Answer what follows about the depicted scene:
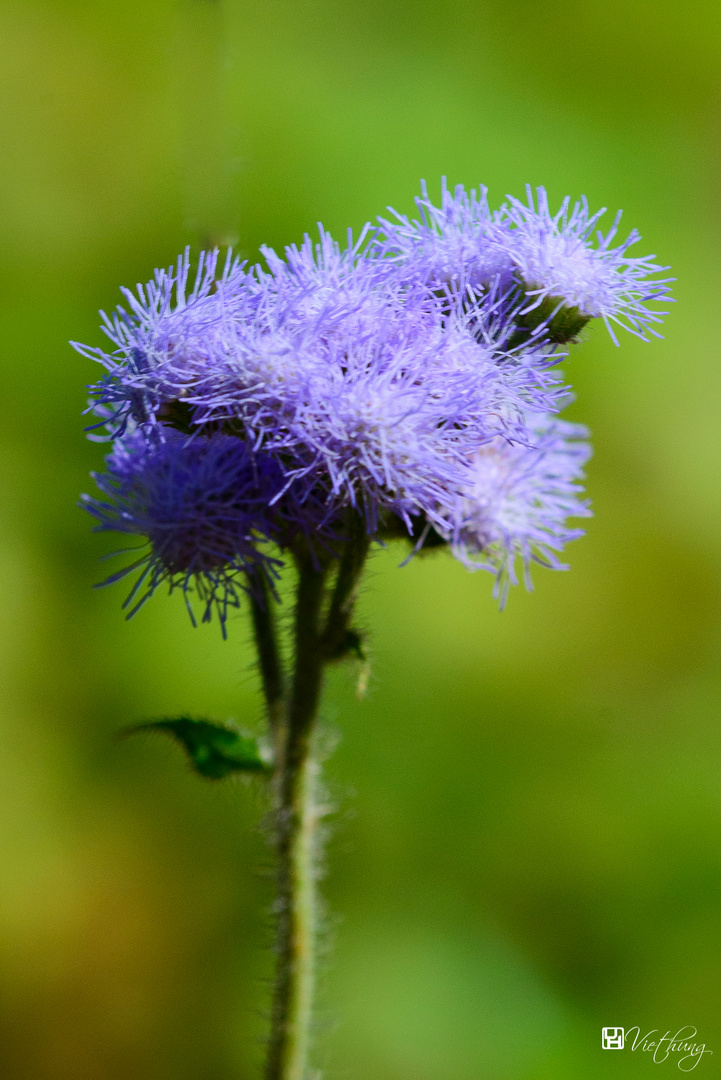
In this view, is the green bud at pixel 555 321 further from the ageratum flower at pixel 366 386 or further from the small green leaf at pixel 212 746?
the small green leaf at pixel 212 746

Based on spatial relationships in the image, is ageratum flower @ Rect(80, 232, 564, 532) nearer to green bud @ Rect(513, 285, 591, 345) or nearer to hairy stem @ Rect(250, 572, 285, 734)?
green bud @ Rect(513, 285, 591, 345)

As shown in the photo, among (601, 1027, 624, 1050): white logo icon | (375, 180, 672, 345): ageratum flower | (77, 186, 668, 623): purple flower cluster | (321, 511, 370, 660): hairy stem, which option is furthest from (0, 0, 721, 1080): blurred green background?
(375, 180, 672, 345): ageratum flower

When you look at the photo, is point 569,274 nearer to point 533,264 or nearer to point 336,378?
point 533,264

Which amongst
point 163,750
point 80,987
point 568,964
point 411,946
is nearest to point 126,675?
point 163,750

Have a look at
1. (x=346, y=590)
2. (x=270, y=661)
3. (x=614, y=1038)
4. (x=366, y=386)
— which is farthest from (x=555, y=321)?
(x=614, y=1038)

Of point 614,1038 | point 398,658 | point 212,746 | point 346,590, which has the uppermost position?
point 398,658

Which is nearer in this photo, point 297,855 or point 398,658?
point 297,855
